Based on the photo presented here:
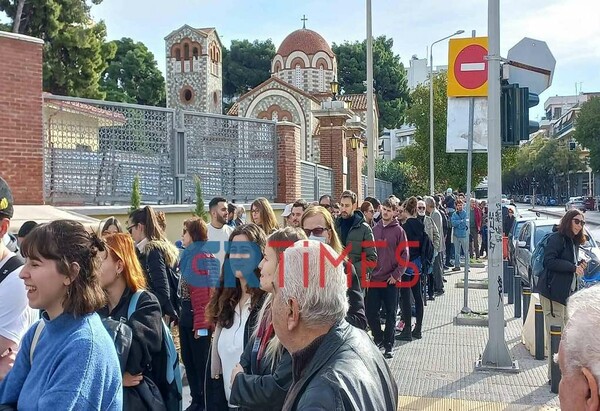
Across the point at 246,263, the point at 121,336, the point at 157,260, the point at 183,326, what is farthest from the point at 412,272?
the point at 121,336

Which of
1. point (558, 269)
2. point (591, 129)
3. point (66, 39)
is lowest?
point (558, 269)

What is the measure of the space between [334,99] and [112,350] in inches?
776

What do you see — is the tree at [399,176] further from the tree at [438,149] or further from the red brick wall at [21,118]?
the red brick wall at [21,118]

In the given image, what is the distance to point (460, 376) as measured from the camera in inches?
299

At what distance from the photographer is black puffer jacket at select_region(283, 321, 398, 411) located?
213 centimetres

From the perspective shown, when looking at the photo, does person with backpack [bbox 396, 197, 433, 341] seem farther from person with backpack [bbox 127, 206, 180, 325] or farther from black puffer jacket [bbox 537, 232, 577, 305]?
person with backpack [bbox 127, 206, 180, 325]

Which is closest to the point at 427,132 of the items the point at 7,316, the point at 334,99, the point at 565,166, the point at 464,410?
the point at 334,99

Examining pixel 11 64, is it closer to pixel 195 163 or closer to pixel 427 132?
pixel 195 163

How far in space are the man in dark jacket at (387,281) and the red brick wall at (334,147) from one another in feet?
42.9

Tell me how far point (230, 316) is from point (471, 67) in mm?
6771

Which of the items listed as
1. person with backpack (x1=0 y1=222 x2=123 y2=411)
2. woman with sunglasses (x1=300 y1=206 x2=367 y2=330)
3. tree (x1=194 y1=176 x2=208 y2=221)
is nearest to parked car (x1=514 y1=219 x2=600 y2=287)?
tree (x1=194 y1=176 x2=208 y2=221)

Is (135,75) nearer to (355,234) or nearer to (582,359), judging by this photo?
(355,234)

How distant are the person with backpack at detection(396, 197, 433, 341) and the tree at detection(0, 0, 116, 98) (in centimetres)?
2276

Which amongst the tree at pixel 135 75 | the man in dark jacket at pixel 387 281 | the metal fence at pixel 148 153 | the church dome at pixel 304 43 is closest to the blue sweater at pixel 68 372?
the man in dark jacket at pixel 387 281
